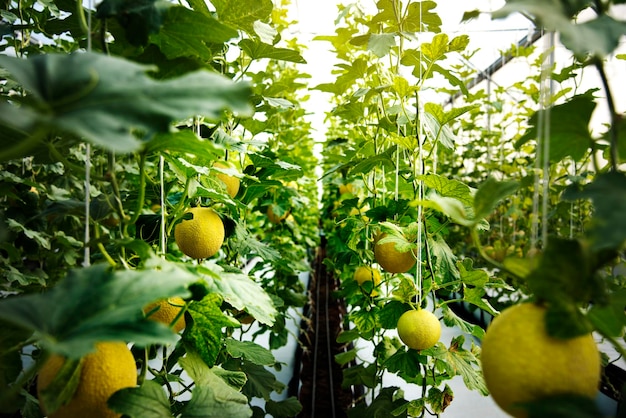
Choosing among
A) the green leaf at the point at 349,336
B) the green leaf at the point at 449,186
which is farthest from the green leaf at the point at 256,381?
the green leaf at the point at 449,186

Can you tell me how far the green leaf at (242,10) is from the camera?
0.88 meters

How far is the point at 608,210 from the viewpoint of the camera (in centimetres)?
39

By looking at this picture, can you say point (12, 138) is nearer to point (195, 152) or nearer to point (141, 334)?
point (195, 152)

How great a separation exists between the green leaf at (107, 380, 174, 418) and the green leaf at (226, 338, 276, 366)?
0.57 metres

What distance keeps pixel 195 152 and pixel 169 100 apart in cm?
24

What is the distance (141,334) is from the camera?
40 cm

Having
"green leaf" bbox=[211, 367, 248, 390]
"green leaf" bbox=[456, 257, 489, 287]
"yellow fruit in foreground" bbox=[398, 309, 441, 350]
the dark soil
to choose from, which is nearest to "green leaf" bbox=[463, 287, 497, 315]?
"green leaf" bbox=[456, 257, 489, 287]

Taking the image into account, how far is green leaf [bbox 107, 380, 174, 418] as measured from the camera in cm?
51

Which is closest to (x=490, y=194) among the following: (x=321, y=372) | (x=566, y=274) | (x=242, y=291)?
(x=566, y=274)

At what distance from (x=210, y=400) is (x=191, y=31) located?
52cm

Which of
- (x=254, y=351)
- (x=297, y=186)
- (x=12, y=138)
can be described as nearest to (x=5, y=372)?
(x=12, y=138)

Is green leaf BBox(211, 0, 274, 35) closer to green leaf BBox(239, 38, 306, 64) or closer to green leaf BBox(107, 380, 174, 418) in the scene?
green leaf BBox(239, 38, 306, 64)

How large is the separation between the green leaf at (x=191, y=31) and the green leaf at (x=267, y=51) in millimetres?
479

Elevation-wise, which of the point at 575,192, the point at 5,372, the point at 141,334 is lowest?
the point at 5,372
